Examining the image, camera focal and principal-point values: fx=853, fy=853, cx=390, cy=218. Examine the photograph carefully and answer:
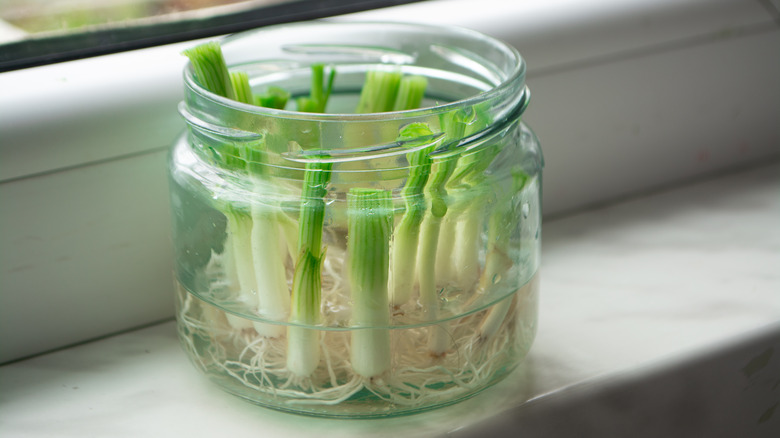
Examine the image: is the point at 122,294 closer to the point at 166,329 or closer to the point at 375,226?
the point at 166,329

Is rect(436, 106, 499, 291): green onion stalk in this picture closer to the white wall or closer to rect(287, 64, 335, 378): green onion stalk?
rect(287, 64, 335, 378): green onion stalk

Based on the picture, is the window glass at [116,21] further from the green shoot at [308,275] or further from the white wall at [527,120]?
the green shoot at [308,275]

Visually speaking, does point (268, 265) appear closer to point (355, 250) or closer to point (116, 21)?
point (355, 250)

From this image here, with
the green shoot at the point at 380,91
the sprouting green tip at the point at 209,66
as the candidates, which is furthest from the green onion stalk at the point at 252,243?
the green shoot at the point at 380,91

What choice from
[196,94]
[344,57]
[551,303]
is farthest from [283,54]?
A: [551,303]

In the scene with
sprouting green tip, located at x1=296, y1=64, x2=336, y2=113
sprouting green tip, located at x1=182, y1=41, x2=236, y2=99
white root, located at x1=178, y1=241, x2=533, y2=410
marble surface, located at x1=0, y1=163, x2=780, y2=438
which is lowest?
marble surface, located at x1=0, y1=163, x2=780, y2=438

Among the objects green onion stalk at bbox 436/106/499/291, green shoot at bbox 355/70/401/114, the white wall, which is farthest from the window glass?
green onion stalk at bbox 436/106/499/291
